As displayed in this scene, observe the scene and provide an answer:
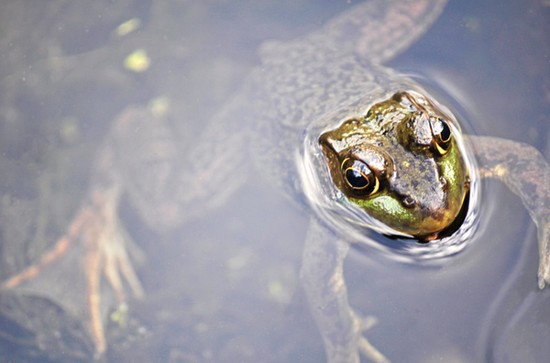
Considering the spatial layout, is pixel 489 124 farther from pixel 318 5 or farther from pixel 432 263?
pixel 318 5

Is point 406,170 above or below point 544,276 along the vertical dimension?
above

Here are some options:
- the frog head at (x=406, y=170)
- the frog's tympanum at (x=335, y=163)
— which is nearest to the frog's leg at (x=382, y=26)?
the frog's tympanum at (x=335, y=163)

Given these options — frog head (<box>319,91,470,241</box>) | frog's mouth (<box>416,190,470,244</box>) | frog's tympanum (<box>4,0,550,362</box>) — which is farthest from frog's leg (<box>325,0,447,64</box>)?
frog's mouth (<box>416,190,470,244</box>)

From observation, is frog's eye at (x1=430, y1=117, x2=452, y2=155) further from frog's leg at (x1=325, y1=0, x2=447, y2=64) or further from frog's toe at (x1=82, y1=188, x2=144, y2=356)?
frog's toe at (x1=82, y1=188, x2=144, y2=356)

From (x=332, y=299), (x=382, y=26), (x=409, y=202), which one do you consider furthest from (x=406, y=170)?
(x=382, y=26)

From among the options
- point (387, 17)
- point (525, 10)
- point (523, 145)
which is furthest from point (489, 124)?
point (387, 17)

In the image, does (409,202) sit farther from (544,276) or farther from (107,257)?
(107,257)

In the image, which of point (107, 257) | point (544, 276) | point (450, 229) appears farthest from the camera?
point (107, 257)

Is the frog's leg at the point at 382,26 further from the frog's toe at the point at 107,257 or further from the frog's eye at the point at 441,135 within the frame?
the frog's toe at the point at 107,257
